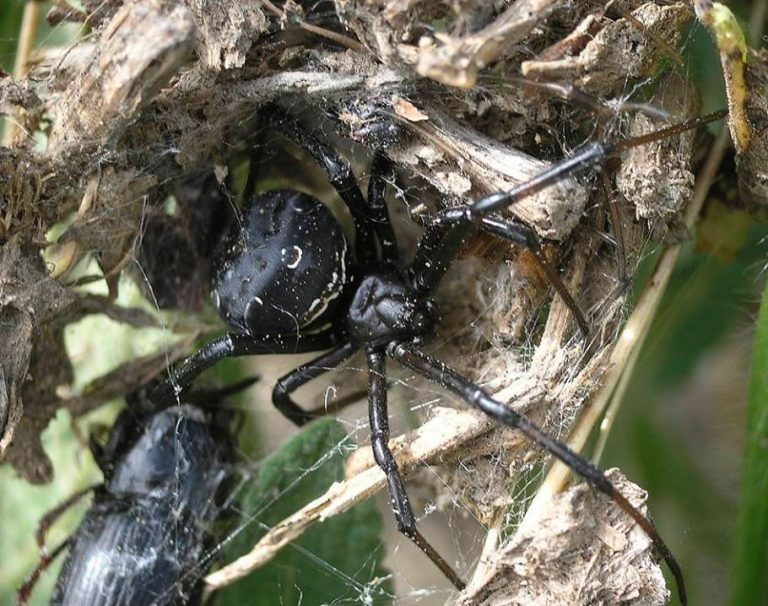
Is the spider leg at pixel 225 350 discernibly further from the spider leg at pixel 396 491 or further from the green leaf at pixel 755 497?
the green leaf at pixel 755 497

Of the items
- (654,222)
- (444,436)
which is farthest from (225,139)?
(654,222)

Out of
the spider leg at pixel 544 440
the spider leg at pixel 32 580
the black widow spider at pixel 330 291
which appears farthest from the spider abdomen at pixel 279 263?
the spider leg at pixel 32 580

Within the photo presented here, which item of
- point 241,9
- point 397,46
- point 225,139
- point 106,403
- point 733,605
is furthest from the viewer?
point 106,403

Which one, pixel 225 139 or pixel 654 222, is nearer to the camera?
pixel 654 222

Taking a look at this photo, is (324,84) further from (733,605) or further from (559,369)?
(733,605)

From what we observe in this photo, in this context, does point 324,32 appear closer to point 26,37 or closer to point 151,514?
point 26,37

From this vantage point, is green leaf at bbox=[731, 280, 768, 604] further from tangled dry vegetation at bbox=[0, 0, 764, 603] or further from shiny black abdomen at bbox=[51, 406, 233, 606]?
shiny black abdomen at bbox=[51, 406, 233, 606]
